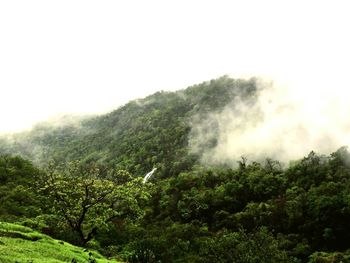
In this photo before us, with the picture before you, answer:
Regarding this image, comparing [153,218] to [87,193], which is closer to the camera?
[87,193]

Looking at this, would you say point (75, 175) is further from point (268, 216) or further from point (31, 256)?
point (268, 216)

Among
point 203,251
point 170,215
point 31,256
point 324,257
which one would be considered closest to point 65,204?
point 31,256

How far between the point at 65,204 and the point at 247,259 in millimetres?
25046

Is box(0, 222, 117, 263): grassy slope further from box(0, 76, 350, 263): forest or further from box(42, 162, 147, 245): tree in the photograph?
box(42, 162, 147, 245): tree

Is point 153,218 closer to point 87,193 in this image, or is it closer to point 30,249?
point 87,193

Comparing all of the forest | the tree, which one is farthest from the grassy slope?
the tree

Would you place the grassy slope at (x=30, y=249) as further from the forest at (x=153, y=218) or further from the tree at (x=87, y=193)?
the tree at (x=87, y=193)

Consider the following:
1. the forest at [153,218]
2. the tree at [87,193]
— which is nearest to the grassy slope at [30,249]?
the forest at [153,218]

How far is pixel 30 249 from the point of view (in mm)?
45188

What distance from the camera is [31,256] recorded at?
42.6 metres

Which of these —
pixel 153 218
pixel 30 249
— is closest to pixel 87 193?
pixel 30 249

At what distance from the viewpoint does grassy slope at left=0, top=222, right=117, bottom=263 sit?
39844 mm

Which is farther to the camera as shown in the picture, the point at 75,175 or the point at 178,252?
the point at 178,252

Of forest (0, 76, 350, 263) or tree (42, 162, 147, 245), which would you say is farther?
forest (0, 76, 350, 263)
